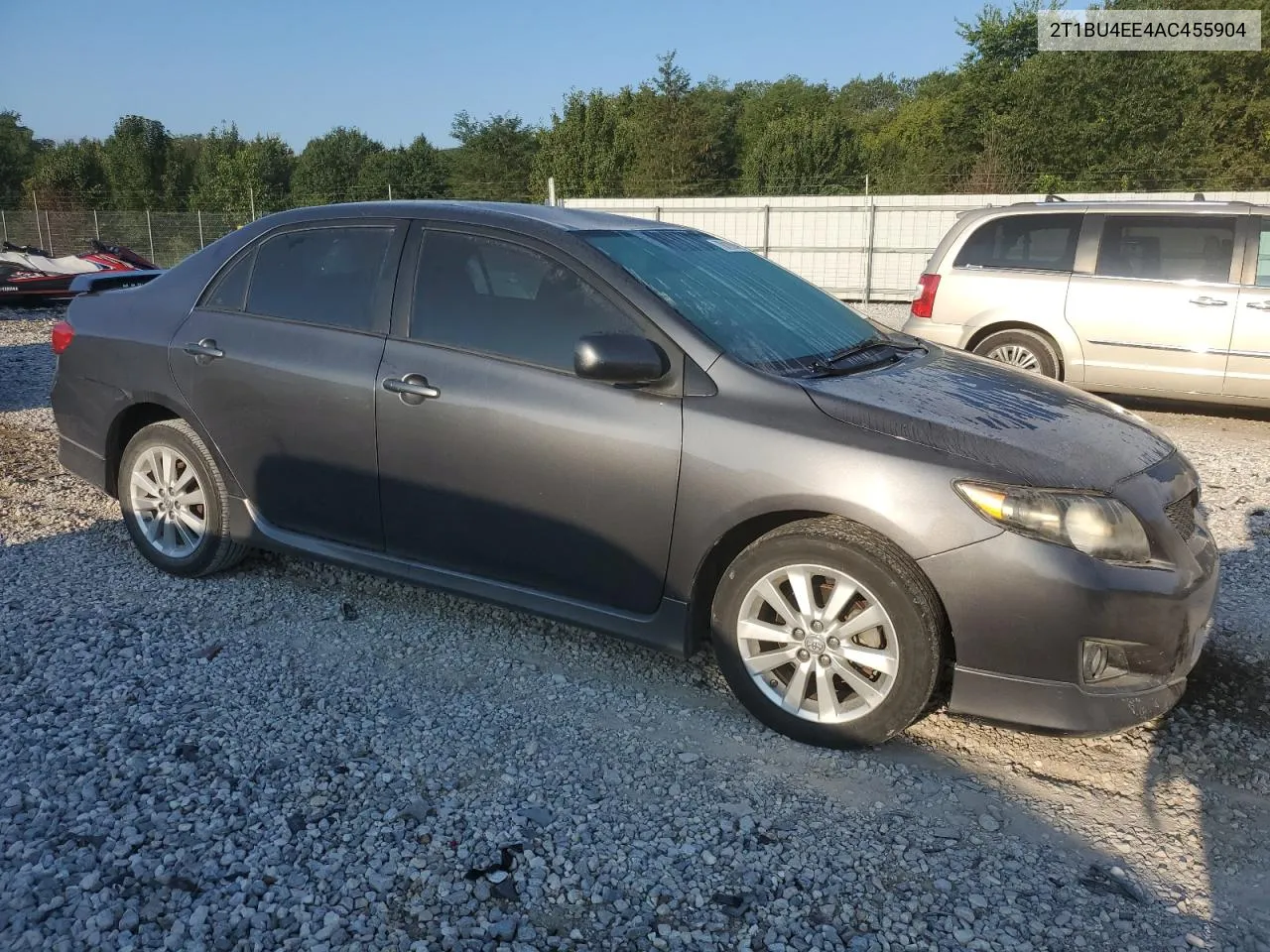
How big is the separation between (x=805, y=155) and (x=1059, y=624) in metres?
40.4

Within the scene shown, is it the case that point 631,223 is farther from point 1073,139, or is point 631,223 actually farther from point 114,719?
point 1073,139

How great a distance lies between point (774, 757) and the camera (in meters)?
3.15

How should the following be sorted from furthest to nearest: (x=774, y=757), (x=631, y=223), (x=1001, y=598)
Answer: (x=631, y=223)
(x=774, y=757)
(x=1001, y=598)

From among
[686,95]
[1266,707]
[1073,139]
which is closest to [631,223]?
[1266,707]

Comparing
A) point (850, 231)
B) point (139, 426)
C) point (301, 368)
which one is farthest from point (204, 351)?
point (850, 231)

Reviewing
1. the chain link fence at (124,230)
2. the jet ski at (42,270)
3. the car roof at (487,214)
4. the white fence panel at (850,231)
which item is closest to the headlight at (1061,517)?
the car roof at (487,214)

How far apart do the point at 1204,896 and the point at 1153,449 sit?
1516 millimetres

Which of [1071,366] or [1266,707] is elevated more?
[1071,366]

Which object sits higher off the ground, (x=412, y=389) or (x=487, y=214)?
(x=487, y=214)

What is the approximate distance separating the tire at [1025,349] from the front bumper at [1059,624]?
19.1 ft

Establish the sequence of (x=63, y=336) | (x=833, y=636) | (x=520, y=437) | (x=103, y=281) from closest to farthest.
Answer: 1. (x=833, y=636)
2. (x=520, y=437)
3. (x=63, y=336)
4. (x=103, y=281)

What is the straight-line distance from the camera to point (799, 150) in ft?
133

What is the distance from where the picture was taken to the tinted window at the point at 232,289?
430cm

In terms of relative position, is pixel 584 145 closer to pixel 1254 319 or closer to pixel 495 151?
pixel 495 151
